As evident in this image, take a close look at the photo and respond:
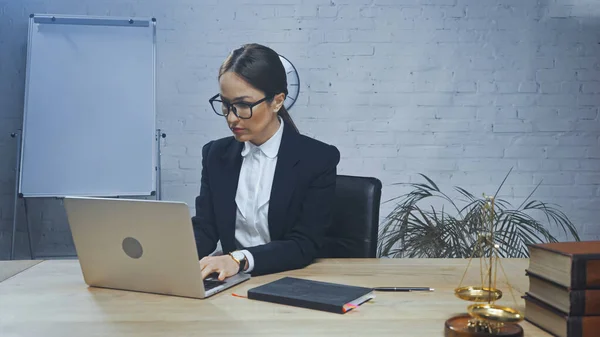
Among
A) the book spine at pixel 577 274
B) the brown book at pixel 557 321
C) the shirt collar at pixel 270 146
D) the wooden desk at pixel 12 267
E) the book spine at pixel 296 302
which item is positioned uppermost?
the shirt collar at pixel 270 146

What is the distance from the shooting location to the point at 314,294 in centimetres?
115

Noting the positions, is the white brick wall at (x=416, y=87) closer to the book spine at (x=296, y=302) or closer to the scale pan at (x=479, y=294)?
the book spine at (x=296, y=302)

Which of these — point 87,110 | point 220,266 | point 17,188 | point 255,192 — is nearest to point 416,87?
point 87,110

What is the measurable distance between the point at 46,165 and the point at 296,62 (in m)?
1.47

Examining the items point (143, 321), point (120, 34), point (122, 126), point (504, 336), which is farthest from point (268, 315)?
point (120, 34)

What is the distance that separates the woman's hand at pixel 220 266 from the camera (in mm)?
1288

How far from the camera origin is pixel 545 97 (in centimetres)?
355

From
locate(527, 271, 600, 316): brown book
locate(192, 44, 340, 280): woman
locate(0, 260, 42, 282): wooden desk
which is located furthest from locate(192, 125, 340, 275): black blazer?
locate(527, 271, 600, 316): brown book

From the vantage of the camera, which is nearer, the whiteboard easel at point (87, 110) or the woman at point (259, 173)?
the woman at point (259, 173)

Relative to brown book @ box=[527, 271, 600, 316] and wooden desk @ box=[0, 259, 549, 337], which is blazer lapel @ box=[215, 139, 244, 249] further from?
brown book @ box=[527, 271, 600, 316]

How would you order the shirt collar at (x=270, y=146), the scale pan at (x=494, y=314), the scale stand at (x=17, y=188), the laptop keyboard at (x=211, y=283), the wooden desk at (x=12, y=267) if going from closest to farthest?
the scale pan at (x=494, y=314) < the laptop keyboard at (x=211, y=283) < the wooden desk at (x=12, y=267) < the shirt collar at (x=270, y=146) < the scale stand at (x=17, y=188)

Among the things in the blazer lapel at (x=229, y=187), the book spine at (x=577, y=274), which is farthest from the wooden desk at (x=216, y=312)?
the blazer lapel at (x=229, y=187)

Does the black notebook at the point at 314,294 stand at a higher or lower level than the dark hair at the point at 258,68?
lower

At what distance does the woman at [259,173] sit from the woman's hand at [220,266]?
1.06 feet
